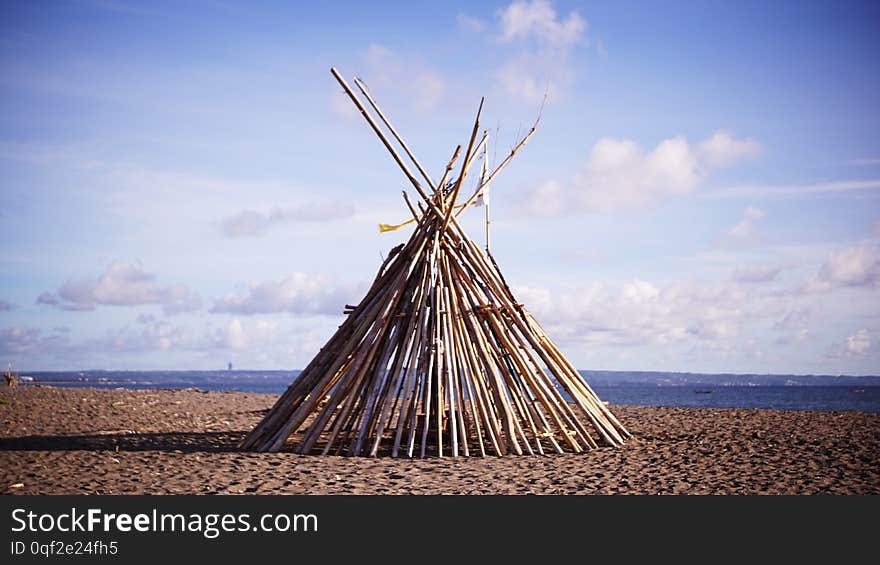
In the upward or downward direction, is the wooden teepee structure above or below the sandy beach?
above

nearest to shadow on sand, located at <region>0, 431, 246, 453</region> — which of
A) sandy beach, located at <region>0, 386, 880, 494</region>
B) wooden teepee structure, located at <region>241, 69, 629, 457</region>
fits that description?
sandy beach, located at <region>0, 386, 880, 494</region>

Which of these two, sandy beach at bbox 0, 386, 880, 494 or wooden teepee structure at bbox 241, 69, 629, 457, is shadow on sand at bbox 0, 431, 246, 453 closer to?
sandy beach at bbox 0, 386, 880, 494

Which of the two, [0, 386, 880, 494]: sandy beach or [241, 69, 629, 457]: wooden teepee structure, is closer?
[0, 386, 880, 494]: sandy beach

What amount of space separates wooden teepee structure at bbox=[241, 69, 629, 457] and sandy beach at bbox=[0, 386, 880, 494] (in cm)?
44

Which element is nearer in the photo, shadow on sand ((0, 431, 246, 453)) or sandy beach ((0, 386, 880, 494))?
sandy beach ((0, 386, 880, 494))

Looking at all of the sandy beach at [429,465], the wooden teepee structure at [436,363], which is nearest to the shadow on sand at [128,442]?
the sandy beach at [429,465]

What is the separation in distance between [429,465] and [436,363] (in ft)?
4.23

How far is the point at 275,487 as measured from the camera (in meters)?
7.61

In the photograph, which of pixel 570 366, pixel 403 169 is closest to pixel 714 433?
pixel 570 366

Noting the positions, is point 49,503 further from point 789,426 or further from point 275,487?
point 789,426

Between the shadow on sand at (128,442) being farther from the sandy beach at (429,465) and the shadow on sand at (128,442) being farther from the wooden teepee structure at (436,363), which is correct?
the wooden teepee structure at (436,363)

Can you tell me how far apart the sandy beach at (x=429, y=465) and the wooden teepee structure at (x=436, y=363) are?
1.43ft

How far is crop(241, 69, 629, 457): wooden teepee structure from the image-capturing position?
377 inches

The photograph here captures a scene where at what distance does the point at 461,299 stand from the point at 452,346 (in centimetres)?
67
